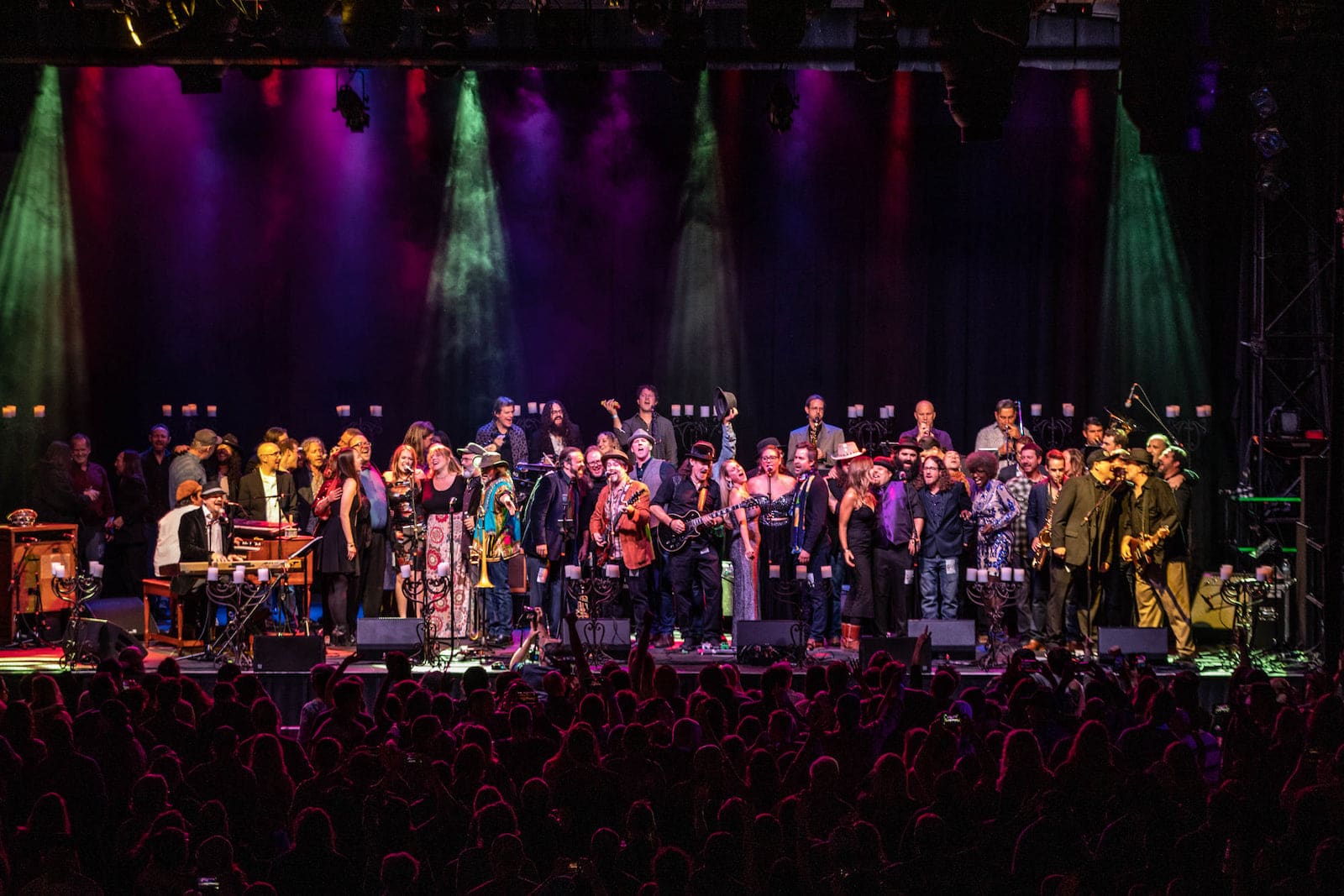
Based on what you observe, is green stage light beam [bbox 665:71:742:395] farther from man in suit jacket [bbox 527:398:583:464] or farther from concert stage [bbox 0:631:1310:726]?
concert stage [bbox 0:631:1310:726]

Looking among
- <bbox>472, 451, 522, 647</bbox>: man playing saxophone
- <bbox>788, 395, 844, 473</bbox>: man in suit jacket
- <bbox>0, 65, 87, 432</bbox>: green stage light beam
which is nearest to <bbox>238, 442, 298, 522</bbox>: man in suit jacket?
<bbox>472, 451, 522, 647</bbox>: man playing saxophone

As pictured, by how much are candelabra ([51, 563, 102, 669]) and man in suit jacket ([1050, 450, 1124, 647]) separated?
8367 mm

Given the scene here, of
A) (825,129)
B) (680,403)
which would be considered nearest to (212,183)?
(680,403)

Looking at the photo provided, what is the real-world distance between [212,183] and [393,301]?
8.72ft

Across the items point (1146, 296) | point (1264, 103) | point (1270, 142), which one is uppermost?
point (1264, 103)

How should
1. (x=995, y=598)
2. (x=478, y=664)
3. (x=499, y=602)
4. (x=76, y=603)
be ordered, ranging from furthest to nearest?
(x=499, y=602) < (x=995, y=598) < (x=76, y=603) < (x=478, y=664)

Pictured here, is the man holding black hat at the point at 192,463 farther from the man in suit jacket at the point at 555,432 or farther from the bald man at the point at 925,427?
the bald man at the point at 925,427

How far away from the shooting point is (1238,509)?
49.0 ft

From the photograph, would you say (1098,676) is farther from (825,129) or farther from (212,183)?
(212,183)

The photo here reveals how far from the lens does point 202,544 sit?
12.5 metres

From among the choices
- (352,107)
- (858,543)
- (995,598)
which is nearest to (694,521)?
(858,543)

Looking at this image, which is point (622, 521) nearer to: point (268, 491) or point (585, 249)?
point (268, 491)

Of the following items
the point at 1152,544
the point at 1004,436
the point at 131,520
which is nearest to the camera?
the point at 1152,544

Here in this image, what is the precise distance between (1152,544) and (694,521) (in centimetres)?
415
